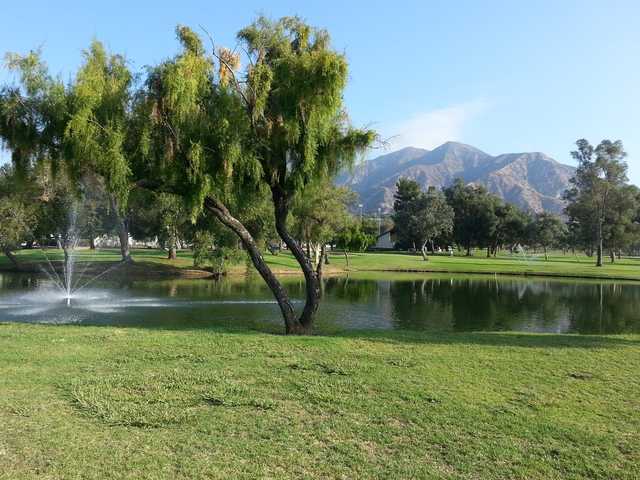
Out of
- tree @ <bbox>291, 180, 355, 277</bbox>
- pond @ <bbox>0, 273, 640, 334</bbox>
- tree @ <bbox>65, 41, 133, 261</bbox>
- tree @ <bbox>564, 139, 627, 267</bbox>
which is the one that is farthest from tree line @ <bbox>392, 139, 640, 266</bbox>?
tree @ <bbox>65, 41, 133, 261</bbox>

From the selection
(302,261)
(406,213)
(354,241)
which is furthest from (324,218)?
(406,213)

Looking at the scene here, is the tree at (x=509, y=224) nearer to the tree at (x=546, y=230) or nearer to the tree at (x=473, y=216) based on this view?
the tree at (x=473, y=216)

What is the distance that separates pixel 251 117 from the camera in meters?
14.3

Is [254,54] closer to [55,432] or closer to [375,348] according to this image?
[375,348]

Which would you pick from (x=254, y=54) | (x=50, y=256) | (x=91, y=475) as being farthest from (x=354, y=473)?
(x=50, y=256)

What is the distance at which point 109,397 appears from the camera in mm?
7477

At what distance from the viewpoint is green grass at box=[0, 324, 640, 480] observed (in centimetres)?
545

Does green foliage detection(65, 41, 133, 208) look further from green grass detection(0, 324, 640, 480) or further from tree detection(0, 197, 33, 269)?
tree detection(0, 197, 33, 269)

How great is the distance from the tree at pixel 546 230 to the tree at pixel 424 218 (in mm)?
16464

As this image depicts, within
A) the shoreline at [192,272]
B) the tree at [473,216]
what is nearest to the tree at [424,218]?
the tree at [473,216]

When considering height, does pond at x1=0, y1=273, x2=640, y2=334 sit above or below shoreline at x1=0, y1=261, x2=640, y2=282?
below

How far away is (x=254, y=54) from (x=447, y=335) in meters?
Result: 9.23

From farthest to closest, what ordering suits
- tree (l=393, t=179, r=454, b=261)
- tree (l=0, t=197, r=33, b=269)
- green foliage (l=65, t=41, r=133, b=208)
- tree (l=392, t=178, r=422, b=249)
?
tree (l=392, t=178, r=422, b=249)
tree (l=393, t=179, r=454, b=261)
tree (l=0, t=197, r=33, b=269)
green foliage (l=65, t=41, r=133, b=208)

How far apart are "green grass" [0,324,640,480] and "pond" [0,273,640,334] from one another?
6.97 metres
